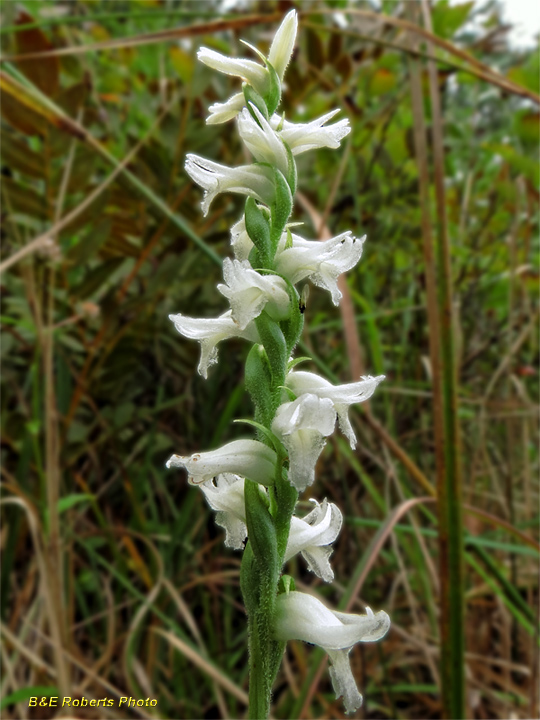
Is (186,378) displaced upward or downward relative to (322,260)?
upward

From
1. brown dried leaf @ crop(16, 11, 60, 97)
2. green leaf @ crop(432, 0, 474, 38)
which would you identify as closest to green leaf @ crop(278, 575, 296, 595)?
brown dried leaf @ crop(16, 11, 60, 97)

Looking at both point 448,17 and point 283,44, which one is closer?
point 283,44

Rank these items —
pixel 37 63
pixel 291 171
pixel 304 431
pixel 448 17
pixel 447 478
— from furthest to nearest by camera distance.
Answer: pixel 448 17, pixel 37 63, pixel 447 478, pixel 291 171, pixel 304 431

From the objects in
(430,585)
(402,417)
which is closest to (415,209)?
(402,417)

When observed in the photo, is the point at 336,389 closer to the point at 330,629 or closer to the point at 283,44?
the point at 330,629

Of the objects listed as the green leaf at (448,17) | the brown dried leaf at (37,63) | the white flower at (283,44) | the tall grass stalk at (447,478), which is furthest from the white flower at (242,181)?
the green leaf at (448,17)

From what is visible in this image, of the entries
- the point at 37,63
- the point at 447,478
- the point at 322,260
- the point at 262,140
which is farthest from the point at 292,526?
the point at 37,63

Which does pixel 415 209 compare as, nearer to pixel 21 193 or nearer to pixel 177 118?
pixel 177 118
